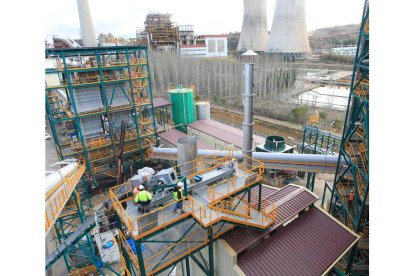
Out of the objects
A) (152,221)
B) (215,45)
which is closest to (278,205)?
(152,221)

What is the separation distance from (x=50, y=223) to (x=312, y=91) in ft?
160

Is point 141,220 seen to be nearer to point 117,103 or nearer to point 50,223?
point 50,223

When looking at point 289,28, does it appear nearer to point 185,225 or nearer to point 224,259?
point 185,225

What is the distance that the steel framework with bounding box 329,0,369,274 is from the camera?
417 inches

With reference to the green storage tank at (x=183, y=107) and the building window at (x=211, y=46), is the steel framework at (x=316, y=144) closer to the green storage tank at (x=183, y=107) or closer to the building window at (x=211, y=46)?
the green storage tank at (x=183, y=107)

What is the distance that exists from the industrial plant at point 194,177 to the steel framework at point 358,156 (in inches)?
2.8

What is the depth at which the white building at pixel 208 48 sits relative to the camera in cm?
6394

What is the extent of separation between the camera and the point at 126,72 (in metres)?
21.7

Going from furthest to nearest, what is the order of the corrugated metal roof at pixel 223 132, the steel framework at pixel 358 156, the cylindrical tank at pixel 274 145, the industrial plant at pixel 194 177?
the corrugated metal roof at pixel 223 132
the cylindrical tank at pixel 274 145
the steel framework at pixel 358 156
the industrial plant at pixel 194 177

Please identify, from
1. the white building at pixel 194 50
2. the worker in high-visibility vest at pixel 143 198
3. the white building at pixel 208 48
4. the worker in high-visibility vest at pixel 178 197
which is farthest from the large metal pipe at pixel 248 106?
the white building at pixel 208 48

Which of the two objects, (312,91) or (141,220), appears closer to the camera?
(141,220)

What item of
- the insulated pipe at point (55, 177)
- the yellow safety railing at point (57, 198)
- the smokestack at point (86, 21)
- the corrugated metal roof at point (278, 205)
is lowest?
the corrugated metal roof at point (278, 205)

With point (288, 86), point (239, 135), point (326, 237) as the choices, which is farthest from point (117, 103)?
point (288, 86)

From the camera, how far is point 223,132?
24.7 m
